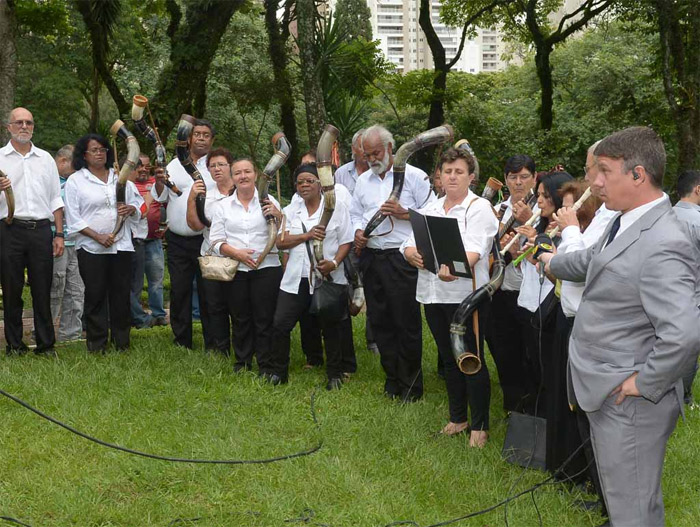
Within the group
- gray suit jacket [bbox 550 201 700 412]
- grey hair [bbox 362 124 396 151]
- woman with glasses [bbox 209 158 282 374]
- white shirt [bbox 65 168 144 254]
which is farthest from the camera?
white shirt [bbox 65 168 144 254]

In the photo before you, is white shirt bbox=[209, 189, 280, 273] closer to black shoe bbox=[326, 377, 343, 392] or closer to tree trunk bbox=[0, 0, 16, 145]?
black shoe bbox=[326, 377, 343, 392]

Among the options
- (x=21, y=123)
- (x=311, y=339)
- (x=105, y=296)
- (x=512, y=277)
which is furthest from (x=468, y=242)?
(x=21, y=123)

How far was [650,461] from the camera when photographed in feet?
11.6

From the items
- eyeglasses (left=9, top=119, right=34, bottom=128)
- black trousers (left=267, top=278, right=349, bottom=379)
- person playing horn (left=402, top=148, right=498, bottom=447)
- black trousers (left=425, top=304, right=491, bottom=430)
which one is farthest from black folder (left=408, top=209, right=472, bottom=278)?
eyeglasses (left=9, top=119, right=34, bottom=128)

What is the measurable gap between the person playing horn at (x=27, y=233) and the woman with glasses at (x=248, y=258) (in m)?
1.70

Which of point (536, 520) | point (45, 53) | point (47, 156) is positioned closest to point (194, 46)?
point (47, 156)

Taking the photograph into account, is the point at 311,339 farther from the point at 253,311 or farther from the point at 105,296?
the point at 105,296

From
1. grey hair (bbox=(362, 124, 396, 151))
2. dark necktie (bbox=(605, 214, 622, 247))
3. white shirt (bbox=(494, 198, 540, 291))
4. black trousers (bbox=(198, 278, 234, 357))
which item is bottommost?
black trousers (bbox=(198, 278, 234, 357))

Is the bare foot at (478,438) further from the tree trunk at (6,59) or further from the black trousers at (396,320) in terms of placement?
the tree trunk at (6,59)

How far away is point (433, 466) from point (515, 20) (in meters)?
22.4

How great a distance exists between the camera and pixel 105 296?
8062 millimetres

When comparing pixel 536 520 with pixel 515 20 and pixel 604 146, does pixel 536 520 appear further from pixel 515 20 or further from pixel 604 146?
pixel 515 20

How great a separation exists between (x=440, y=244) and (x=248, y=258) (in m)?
2.25

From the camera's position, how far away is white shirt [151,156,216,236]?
8070 millimetres
